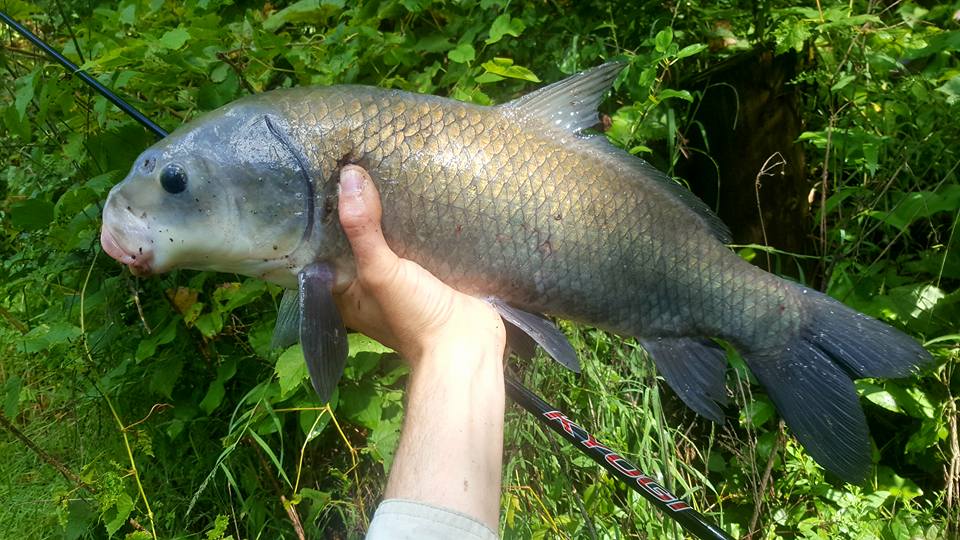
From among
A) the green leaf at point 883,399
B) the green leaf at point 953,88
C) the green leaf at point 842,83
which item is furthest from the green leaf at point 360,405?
the green leaf at point 953,88

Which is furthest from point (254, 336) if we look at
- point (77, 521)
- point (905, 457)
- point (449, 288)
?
point (905, 457)

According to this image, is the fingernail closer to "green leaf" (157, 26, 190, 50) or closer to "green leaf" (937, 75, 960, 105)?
"green leaf" (157, 26, 190, 50)

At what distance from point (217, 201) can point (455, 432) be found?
70 centimetres

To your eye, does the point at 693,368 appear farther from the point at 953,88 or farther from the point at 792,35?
the point at 792,35

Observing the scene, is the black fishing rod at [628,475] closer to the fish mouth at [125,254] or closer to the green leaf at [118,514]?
the fish mouth at [125,254]

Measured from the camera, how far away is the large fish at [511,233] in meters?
1.57

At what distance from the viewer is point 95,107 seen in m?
2.38

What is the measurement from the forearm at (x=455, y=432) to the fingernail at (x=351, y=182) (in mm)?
396

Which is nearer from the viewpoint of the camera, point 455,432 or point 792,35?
point 455,432

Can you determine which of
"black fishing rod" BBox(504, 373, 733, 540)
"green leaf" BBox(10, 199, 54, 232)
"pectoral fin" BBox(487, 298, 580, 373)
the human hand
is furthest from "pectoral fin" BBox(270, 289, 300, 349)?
"green leaf" BBox(10, 199, 54, 232)

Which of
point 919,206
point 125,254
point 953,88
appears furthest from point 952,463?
point 125,254

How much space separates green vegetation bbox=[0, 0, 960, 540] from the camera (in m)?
2.42

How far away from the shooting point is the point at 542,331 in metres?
1.73

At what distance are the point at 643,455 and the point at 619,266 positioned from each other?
1.11 metres
